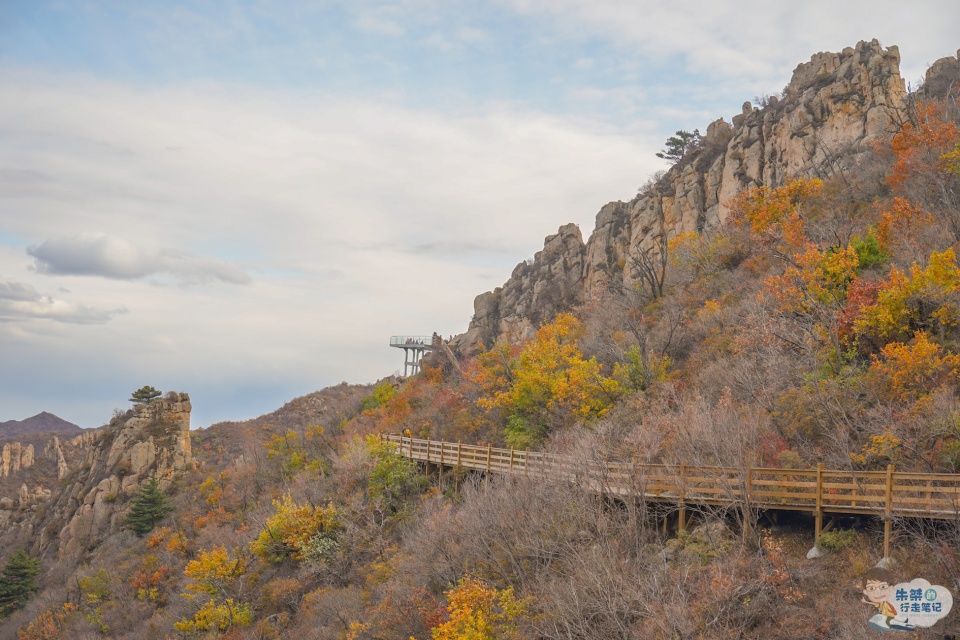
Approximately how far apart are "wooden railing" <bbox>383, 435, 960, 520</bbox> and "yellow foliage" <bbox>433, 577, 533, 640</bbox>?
3932mm

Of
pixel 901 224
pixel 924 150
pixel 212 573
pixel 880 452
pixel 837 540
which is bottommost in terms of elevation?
pixel 212 573

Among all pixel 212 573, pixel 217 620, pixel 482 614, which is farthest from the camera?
pixel 212 573

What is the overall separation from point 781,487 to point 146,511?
47165mm

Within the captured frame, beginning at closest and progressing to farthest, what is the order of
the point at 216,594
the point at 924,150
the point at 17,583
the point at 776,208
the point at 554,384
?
the point at 216,594
the point at 554,384
the point at 924,150
the point at 776,208
the point at 17,583

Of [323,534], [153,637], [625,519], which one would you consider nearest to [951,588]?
[625,519]

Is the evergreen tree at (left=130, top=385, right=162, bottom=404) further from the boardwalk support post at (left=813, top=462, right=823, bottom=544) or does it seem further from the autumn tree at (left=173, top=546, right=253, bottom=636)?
the boardwalk support post at (left=813, top=462, right=823, bottom=544)

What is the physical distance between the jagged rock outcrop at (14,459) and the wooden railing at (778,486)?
98345mm

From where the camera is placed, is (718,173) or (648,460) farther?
(718,173)

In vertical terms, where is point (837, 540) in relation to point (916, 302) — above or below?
below

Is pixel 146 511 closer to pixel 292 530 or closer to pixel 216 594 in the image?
pixel 216 594

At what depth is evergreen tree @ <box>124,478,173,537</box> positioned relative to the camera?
50.3 meters

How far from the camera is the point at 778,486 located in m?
17.9

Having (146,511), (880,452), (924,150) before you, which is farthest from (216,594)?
(924,150)

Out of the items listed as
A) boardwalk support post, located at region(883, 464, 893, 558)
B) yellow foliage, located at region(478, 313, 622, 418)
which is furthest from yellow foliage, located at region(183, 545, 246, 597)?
boardwalk support post, located at region(883, 464, 893, 558)
